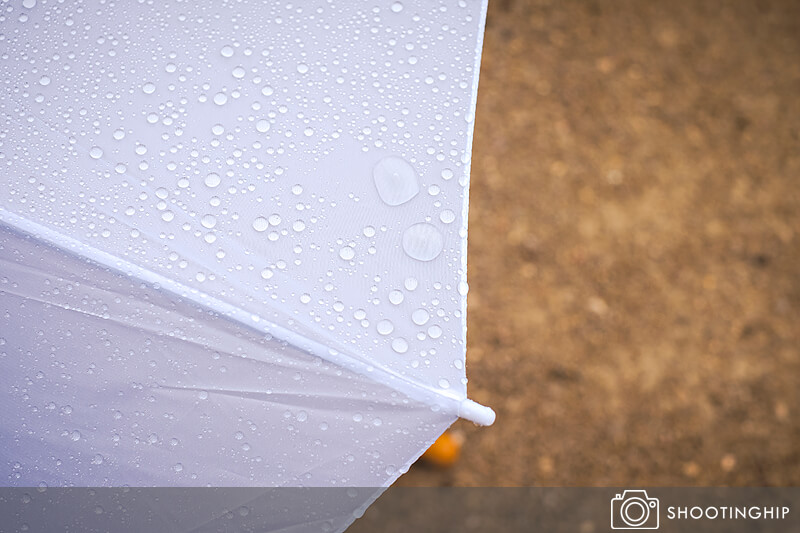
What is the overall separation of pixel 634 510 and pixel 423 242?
6.86 feet

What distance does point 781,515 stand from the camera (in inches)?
102

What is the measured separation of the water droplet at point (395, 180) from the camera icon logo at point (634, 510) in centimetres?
204

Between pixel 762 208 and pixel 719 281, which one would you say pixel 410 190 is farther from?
pixel 762 208

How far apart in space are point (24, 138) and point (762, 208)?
3.37m

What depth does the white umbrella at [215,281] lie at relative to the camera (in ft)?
3.45

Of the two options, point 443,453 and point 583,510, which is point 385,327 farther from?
point 583,510

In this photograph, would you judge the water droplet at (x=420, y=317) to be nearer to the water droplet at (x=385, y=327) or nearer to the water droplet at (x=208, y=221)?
the water droplet at (x=385, y=327)

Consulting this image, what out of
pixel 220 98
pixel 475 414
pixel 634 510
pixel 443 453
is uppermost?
pixel 220 98

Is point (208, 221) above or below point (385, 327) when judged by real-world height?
above

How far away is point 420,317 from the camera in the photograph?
3.51 ft

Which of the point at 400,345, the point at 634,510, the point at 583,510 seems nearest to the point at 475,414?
the point at 400,345

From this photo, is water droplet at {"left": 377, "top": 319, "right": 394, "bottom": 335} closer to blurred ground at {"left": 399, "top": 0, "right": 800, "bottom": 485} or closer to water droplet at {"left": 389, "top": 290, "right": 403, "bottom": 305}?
water droplet at {"left": 389, "top": 290, "right": 403, "bottom": 305}

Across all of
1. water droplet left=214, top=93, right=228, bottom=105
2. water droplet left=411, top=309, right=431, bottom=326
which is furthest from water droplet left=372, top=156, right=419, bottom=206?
water droplet left=214, top=93, right=228, bottom=105

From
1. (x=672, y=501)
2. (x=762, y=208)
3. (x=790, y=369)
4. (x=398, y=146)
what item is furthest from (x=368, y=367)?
(x=762, y=208)
